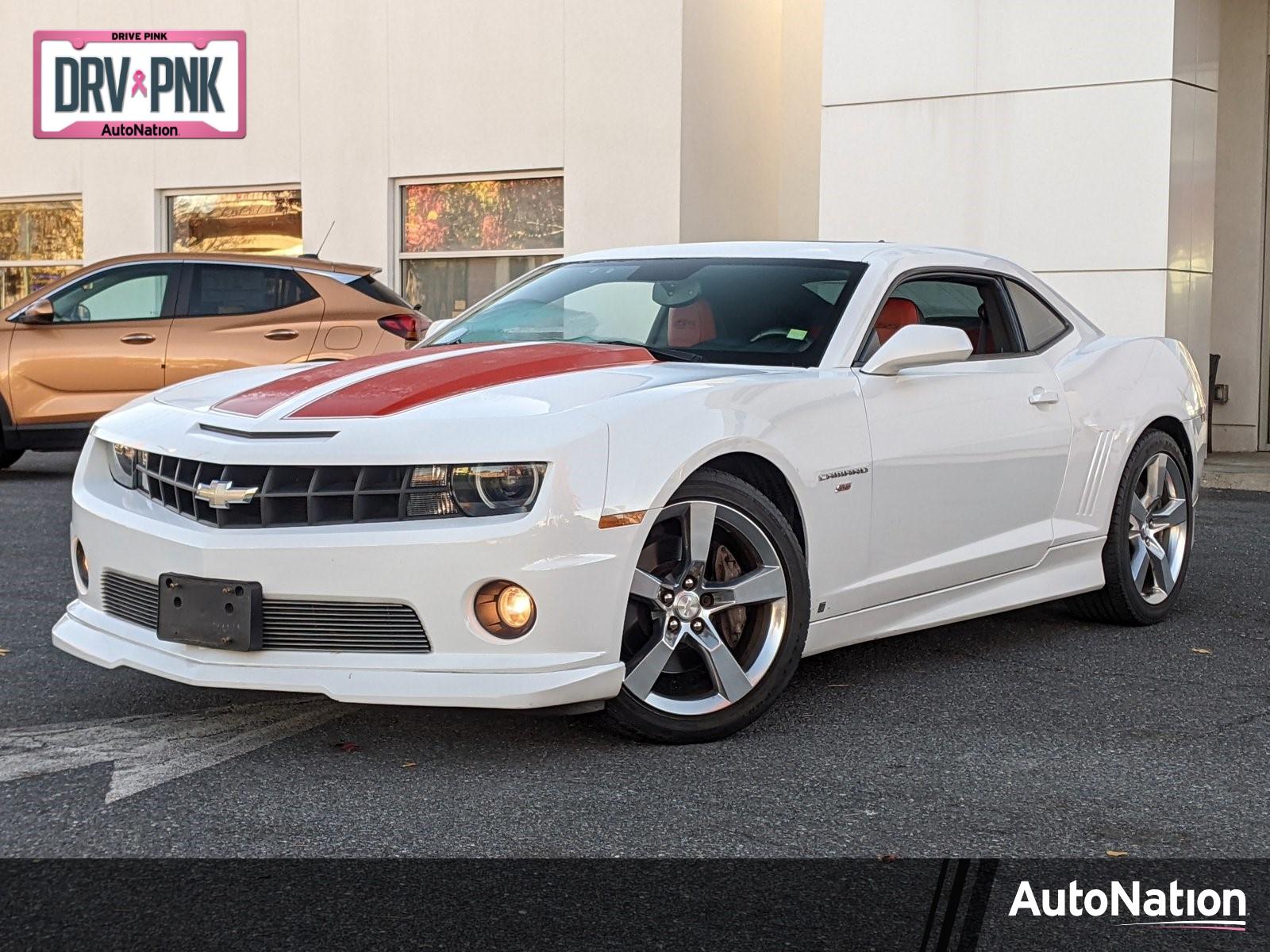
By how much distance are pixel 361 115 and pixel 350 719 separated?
46.6 ft

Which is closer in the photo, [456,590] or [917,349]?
[456,590]

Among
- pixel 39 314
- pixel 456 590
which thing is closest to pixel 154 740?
pixel 456 590

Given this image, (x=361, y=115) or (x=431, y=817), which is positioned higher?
(x=361, y=115)

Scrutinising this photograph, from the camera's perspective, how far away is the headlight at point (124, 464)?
482 cm

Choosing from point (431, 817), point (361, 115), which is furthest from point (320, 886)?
point (361, 115)

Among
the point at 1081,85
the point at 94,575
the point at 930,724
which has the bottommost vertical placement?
the point at 930,724

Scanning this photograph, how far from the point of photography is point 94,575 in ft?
15.6

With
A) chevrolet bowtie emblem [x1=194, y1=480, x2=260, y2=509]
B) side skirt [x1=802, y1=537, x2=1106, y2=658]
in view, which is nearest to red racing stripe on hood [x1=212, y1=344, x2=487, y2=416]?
chevrolet bowtie emblem [x1=194, y1=480, x2=260, y2=509]

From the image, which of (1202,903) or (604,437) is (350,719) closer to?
(604,437)

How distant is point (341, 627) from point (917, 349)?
1963mm

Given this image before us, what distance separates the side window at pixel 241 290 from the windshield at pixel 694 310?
675 centimetres

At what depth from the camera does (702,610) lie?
4.57 metres

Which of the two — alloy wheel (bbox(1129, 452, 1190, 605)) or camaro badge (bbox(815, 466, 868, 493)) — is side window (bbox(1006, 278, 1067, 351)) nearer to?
alloy wheel (bbox(1129, 452, 1190, 605))

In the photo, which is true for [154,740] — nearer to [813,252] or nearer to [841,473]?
[841,473]
